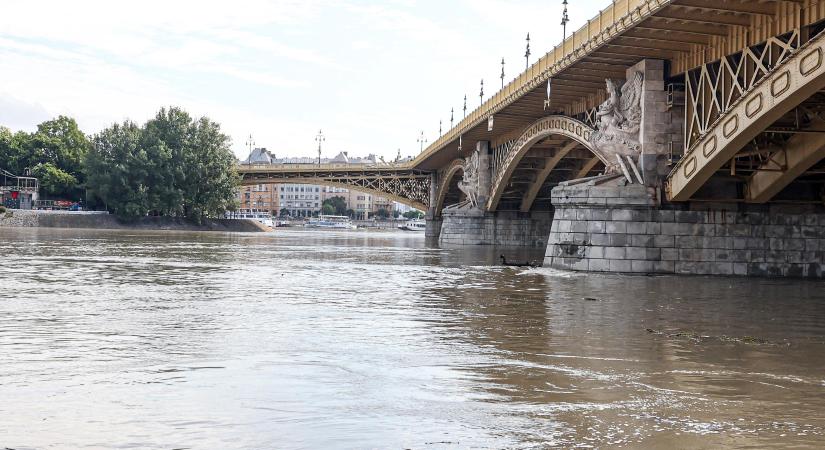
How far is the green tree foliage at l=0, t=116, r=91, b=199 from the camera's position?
366ft

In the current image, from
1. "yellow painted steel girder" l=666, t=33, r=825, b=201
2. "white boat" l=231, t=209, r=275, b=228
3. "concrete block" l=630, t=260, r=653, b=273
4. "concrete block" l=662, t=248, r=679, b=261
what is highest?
"yellow painted steel girder" l=666, t=33, r=825, b=201

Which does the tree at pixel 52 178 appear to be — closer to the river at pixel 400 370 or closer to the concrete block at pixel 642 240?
the concrete block at pixel 642 240

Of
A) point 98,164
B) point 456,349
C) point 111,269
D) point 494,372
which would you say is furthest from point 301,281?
point 98,164

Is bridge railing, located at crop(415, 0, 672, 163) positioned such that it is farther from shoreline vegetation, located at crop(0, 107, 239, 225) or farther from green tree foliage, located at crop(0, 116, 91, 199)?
green tree foliage, located at crop(0, 116, 91, 199)

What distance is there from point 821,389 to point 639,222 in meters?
20.1

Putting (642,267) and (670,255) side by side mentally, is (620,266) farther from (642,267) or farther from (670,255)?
(670,255)

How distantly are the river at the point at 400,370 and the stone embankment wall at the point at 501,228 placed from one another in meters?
42.6

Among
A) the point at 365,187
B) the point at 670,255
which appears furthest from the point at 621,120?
the point at 365,187

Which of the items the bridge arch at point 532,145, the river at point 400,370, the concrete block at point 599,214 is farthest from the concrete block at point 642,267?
the river at point 400,370

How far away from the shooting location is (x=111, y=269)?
26.2 meters

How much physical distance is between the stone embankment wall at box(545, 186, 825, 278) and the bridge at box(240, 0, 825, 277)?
0.03m

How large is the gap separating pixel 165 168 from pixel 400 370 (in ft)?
289

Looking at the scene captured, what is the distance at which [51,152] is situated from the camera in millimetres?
115000

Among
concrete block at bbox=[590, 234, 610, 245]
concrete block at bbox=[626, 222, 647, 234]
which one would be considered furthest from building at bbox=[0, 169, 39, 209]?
concrete block at bbox=[626, 222, 647, 234]
